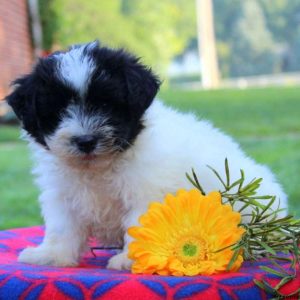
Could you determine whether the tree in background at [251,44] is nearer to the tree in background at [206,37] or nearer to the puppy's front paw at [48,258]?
the tree in background at [206,37]

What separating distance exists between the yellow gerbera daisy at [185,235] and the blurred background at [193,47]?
0.71m

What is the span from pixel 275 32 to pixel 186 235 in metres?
51.3

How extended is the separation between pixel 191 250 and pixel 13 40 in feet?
50.6

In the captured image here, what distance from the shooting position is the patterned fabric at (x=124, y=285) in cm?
266

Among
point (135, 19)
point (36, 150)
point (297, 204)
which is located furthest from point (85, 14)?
point (36, 150)

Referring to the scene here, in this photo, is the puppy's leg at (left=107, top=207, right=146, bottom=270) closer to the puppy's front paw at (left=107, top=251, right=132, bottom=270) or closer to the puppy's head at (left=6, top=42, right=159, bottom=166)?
the puppy's front paw at (left=107, top=251, right=132, bottom=270)

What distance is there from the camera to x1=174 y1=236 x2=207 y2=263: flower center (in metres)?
2.93

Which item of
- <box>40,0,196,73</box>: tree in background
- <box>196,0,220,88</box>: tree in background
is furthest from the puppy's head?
<box>196,0,220,88</box>: tree in background

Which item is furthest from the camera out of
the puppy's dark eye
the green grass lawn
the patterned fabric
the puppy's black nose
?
the green grass lawn

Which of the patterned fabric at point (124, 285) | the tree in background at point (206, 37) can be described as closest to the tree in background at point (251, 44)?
the tree in background at point (206, 37)

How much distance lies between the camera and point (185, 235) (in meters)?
2.97

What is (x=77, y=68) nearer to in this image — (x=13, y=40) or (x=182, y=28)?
(x=13, y=40)

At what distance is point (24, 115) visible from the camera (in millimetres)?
3287

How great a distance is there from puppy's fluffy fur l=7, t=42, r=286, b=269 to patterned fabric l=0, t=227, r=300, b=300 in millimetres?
448
